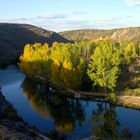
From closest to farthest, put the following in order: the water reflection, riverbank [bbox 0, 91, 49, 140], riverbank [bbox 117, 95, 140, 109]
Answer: riverbank [bbox 0, 91, 49, 140], the water reflection, riverbank [bbox 117, 95, 140, 109]

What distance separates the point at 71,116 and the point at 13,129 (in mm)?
18971

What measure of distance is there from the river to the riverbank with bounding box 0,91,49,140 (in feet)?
10.3

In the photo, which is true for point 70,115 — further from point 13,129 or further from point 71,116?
point 13,129

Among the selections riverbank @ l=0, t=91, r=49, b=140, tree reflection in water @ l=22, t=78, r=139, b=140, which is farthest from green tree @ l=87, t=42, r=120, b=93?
riverbank @ l=0, t=91, r=49, b=140

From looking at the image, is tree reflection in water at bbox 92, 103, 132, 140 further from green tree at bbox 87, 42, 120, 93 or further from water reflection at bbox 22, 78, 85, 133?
green tree at bbox 87, 42, 120, 93

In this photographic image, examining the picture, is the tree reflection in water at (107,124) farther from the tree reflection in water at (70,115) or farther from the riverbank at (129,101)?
the riverbank at (129,101)

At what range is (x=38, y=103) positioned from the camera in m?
75.6

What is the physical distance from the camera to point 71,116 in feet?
209

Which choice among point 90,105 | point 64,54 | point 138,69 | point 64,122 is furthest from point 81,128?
point 138,69

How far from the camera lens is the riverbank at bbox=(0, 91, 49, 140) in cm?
4150

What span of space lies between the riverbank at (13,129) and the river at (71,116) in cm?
313

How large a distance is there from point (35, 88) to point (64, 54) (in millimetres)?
12417

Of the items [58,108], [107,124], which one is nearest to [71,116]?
[58,108]

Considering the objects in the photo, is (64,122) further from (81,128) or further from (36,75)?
(36,75)
